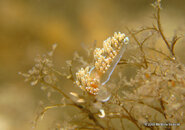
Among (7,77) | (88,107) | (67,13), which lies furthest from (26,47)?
(88,107)

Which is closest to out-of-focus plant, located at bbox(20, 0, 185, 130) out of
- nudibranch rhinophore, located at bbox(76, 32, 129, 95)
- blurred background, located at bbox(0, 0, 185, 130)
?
nudibranch rhinophore, located at bbox(76, 32, 129, 95)

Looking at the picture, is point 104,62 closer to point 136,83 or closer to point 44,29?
point 136,83

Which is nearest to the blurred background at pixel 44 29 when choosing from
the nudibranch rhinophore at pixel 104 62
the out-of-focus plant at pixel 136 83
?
the out-of-focus plant at pixel 136 83

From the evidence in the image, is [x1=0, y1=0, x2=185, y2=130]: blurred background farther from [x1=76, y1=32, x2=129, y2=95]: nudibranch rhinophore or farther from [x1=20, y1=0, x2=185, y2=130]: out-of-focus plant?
[x1=76, y1=32, x2=129, y2=95]: nudibranch rhinophore

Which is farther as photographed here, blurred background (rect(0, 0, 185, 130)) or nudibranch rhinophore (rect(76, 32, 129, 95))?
blurred background (rect(0, 0, 185, 130))

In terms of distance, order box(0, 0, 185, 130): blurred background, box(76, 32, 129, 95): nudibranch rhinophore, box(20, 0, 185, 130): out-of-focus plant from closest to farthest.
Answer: box(20, 0, 185, 130): out-of-focus plant → box(76, 32, 129, 95): nudibranch rhinophore → box(0, 0, 185, 130): blurred background

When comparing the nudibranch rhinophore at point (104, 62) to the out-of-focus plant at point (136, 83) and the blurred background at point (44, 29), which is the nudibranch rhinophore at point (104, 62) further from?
the blurred background at point (44, 29)

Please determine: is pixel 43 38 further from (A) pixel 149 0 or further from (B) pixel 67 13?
(A) pixel 149 0
